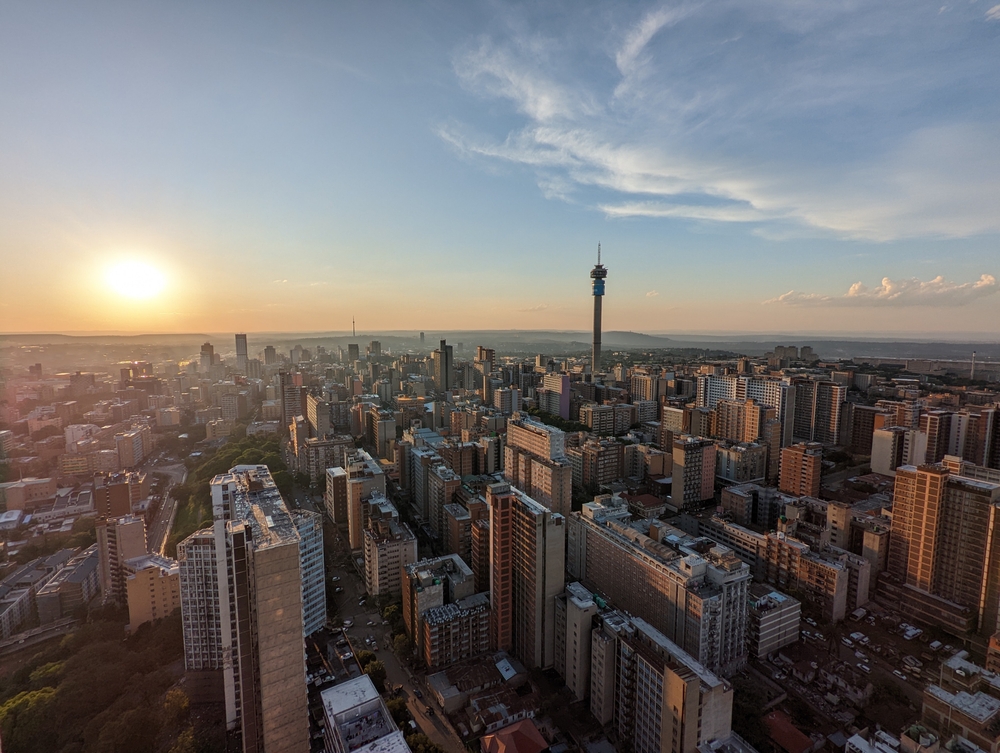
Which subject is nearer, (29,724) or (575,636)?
(29,724)

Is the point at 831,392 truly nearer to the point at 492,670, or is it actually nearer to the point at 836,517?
the point at 836,517

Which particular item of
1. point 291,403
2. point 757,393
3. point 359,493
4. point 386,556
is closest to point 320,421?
point 291,403

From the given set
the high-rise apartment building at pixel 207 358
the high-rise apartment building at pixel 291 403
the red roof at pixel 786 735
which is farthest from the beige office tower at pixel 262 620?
the high-rise apartment building at pixel 207 358

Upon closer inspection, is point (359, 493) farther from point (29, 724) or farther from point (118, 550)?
point (29, 724)

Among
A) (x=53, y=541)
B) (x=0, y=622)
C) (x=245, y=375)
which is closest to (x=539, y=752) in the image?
(x=0, y=622)

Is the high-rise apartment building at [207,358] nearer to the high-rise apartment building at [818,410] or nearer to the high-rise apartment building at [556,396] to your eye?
the high-rise apartment building at [556,396]

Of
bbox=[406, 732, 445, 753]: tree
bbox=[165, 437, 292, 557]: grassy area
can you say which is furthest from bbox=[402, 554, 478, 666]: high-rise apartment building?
bbox=[165, 437, 292, 557]: grassy area

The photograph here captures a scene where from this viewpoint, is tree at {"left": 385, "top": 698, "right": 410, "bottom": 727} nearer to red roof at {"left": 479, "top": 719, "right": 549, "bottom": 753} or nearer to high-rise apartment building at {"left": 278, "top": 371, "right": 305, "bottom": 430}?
red roof at {"left": 479, "top": 719, "right": 549, "bottom": 753}
